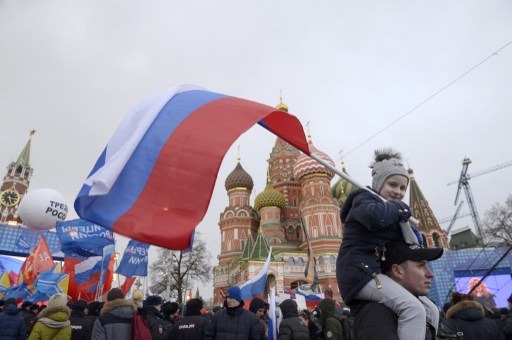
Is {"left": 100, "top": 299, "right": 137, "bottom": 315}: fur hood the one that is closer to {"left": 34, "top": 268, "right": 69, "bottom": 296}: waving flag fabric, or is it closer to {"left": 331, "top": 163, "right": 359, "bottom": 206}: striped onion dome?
{"left": 34, "top": 268, "right": 69, "bottom": 296}: waving flag fabric

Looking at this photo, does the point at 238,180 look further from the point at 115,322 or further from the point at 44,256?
the point at 115,322

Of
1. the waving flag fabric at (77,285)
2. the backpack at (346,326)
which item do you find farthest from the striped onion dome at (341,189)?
the backpack at (346,326)

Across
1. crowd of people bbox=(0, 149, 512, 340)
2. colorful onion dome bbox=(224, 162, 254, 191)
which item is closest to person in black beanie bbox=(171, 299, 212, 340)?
crowd of people bbox=(0, 149, 512, 340)

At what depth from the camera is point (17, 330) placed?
5941mm

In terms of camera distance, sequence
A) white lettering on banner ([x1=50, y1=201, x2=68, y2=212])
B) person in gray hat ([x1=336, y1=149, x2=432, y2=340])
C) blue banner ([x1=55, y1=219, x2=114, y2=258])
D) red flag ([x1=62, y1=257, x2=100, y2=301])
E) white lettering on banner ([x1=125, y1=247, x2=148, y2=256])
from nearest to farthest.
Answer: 1. person in gray hat ([x1=336, y1=149, x2=432, y2=340])
2. white lettering on banner ([x1=125, y1=247, x2=148, y2=256])
3. blue banner ([x1=55, y1=219, x2=114, y2=258])
4. red flag ([x1=62, y1=257, x2=100, y2=301])
5. white lettering on banner ([x1=50, y1=201, x2=68, y2=212])

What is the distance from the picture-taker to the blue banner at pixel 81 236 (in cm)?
1213

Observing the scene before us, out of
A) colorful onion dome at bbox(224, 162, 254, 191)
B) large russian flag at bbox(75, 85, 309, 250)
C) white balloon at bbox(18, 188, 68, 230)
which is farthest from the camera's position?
colorful onion dome at bbox(224, 162, 254, 191)

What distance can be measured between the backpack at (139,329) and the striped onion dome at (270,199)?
1448 inches

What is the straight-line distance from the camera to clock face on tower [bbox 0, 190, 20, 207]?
51675mm

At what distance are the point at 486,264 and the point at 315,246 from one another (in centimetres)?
1573

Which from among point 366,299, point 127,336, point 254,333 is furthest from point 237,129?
point 127,336

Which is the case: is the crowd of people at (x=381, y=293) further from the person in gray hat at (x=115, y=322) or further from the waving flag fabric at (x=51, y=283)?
the waving flag fabric at (x=51, y=283)

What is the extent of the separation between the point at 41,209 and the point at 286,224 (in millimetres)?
28361

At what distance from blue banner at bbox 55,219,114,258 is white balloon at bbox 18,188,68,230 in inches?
402
